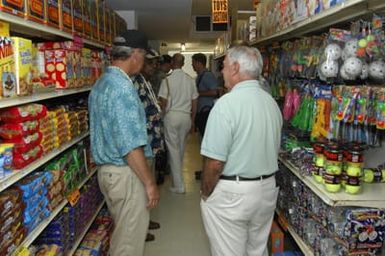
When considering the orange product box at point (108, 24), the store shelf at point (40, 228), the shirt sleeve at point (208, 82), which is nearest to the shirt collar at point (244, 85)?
the store shelf at point (40, 228)

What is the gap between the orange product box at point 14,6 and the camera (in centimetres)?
164

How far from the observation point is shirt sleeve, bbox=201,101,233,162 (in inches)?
84.5

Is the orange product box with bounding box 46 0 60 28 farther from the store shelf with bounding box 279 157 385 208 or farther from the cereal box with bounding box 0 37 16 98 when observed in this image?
the store shelf with bounding box 279 157 385 208

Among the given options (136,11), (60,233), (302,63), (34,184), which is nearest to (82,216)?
(60,233)

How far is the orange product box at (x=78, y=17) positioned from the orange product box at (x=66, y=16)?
0.08m

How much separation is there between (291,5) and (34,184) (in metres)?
2.11

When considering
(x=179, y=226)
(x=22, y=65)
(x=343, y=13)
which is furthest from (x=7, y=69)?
(x=179, y=226)

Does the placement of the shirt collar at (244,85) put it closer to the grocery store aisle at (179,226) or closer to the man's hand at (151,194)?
the man's hand at (151,194)

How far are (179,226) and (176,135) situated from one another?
1.40m

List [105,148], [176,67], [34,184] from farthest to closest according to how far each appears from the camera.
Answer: [176,67] → [105,148] → [34,184]

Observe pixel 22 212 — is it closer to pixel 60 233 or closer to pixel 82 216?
pixel 60 233

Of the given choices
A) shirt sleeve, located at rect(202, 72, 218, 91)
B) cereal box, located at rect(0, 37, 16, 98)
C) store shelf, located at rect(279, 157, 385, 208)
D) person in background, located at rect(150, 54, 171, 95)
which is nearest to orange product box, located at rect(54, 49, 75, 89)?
cereal box, located at rect(0, 37, 16, 98)

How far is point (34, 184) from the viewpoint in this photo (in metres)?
2.03

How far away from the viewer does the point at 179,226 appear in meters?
4.25
